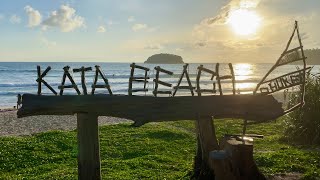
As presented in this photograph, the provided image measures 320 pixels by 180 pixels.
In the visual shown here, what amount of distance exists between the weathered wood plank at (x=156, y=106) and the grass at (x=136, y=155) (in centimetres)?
310

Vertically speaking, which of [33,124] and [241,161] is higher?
[241,161]

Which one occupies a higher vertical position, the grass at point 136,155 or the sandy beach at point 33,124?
the grass at point 136,155

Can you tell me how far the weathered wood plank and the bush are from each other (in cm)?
972

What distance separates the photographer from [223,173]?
9.79 meters

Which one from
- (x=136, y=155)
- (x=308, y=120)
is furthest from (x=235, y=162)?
(x=308, y=120)

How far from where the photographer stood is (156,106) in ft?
41.7

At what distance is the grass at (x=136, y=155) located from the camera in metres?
16.3

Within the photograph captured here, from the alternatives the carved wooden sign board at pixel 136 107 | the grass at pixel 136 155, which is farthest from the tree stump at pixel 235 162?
the grass at pixel 136 155

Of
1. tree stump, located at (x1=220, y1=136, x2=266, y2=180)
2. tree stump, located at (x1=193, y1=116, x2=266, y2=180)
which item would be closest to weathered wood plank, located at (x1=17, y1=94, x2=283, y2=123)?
tree stump, located at (x1=193, y1=116, x2=266, y2=180)

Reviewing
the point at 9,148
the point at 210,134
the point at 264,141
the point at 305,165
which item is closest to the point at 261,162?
the point at 305,165

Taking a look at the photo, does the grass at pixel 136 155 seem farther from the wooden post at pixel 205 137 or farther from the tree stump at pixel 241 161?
the tree stump at pixel 241 161

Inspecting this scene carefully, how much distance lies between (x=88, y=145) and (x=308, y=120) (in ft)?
49.7

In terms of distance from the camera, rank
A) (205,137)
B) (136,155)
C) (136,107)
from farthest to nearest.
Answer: (136,155) → (205,137) → (136,107)

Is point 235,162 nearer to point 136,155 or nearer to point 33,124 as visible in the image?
point 136,155
